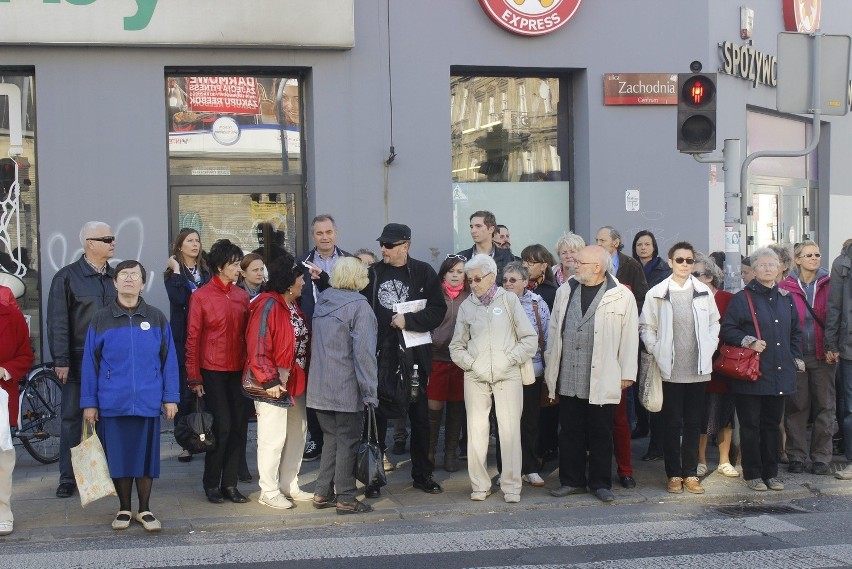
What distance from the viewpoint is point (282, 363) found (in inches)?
301

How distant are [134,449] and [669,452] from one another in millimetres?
4196

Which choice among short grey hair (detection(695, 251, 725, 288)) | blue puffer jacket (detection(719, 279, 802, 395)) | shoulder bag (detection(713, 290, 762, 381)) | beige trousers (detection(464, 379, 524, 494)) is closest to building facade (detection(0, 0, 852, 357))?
short grey hair (detection(695, 251, 725, 288))

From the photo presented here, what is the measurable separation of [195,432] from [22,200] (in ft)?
14.9

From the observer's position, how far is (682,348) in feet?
27.6

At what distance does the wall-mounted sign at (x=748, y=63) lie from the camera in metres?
13.1

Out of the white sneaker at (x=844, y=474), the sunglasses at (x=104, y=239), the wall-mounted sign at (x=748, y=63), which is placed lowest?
the white sneaker at (x=844, y=474)

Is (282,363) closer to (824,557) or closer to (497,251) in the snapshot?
(497,251)

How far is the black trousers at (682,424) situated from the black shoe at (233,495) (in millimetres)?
3407

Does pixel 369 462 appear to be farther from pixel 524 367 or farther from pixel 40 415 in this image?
pixel 40 415

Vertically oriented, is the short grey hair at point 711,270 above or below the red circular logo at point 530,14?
below

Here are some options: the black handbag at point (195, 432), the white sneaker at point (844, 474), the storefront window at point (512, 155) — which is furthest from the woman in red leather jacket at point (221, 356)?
the white sneaker at point (844, 474)

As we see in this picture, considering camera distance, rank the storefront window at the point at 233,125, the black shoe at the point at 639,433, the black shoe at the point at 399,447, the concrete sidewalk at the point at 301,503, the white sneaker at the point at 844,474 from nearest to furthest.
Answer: the concrete sidewalk at the point at 301,503 → the white sneaker at the point at 844,474 → the black shoe at the point at 399,447 → the black shoe at the point at 639,433 → the storefront window at the point at 233,125

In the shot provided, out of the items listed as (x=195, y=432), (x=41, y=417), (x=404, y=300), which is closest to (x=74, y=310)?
(x=195, y=432)

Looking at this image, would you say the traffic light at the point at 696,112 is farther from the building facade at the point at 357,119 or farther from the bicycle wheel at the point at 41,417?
the bicycle wheel at the point at 41,417
